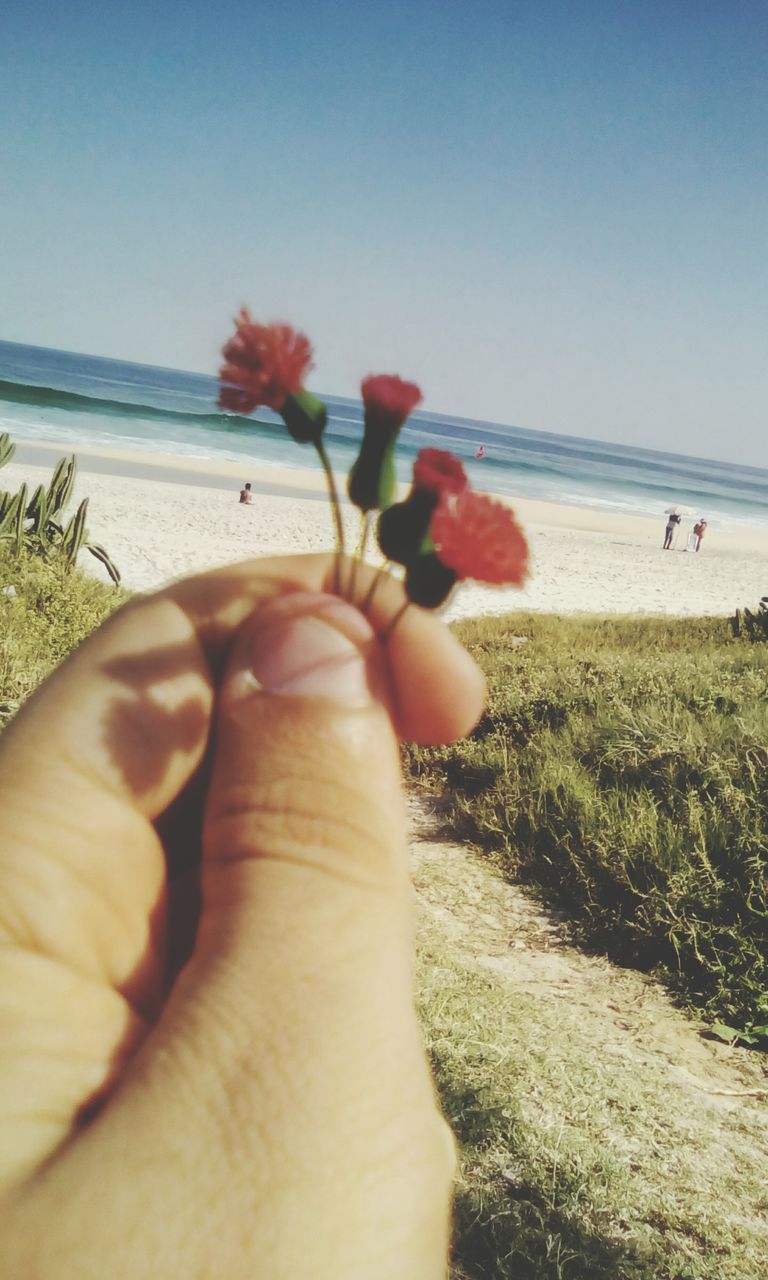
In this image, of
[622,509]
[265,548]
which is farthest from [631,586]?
[622,509]

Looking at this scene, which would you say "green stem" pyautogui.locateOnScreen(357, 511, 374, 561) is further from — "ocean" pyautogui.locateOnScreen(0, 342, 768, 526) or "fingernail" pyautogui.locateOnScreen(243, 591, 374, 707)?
"ocean" pyautogui.locateOnScreen(0, 342, 768, 526)

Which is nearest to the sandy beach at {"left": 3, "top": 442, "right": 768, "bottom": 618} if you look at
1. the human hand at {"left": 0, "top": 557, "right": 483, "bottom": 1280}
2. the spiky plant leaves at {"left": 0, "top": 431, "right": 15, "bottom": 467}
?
the spiky plant leaves at {"left": 0, "top": 431, "right": 15, "bottom": 467}

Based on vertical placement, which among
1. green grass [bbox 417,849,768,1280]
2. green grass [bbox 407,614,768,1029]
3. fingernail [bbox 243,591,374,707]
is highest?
fingernail [bbox 243,591,374,707]

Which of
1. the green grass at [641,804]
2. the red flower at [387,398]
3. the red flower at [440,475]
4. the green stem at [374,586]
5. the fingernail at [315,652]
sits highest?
the red flower at [387,398]

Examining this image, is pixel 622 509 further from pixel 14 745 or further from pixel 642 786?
pixel 14 745

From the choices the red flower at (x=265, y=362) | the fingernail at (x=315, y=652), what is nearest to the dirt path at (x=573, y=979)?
the fingernail at (x=315, y=652)

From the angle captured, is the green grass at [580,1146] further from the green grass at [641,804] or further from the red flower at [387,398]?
the red flower at [387,398]
